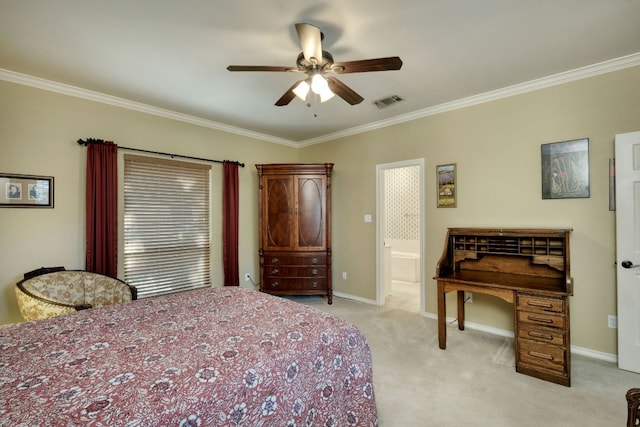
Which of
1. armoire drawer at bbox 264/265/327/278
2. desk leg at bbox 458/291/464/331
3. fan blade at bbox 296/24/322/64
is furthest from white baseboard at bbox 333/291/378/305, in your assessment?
fan blade at bbox 296/24/322/64

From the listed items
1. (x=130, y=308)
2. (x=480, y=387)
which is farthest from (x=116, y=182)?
(x=480, y=387)

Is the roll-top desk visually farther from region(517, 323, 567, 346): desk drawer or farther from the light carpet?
the light carpet

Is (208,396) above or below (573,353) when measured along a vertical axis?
above

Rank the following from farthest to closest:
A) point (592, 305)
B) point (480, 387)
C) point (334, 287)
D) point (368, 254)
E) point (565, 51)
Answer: point (334, 287)
point (368, 254)
point (592, 305)
point (565, 51)
point (480, 387)

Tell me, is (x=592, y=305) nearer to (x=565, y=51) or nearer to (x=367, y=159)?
(x=565, y=51)

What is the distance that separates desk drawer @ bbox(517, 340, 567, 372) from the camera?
231cm

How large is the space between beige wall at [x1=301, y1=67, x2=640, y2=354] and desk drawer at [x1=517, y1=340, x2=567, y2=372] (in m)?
0.77

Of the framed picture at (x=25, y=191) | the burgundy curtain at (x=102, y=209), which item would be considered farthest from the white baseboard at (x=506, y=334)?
the framed picture at (x=25, y=191)

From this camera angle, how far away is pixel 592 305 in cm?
275

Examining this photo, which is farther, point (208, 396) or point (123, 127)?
point (123, 127)

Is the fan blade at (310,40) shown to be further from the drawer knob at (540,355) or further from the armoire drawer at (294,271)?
the armoire drawer at (294,271)

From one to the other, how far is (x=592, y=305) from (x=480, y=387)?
1.46 metres

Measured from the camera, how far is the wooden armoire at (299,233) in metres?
4.42

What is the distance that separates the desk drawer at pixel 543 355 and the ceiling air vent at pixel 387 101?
2699 millimetres
